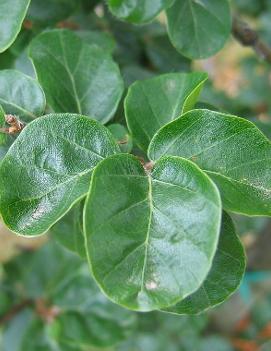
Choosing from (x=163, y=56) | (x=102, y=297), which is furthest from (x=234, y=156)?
(x=102, y=297)

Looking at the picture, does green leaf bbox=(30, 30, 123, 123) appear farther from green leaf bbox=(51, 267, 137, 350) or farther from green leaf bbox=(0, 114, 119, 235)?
green leaf bbox=(51, 267, 137, 350)

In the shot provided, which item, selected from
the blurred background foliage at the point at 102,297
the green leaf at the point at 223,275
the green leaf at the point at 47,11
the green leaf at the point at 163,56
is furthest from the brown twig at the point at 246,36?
the green leaf at the point at 223,275

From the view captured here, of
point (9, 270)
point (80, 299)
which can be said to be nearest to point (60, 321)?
point (80, 299)

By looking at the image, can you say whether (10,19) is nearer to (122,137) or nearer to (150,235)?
(122,137)

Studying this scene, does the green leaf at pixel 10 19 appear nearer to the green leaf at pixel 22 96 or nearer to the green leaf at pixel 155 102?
the green leaf at pixel 22 96

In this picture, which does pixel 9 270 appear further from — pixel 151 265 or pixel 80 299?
pixel 151 265

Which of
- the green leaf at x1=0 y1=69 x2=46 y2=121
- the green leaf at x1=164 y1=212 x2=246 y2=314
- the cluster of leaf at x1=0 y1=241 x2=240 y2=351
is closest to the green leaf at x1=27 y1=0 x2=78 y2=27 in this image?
the green leaf at x1=0 y1=69 x2=46 y2=121
